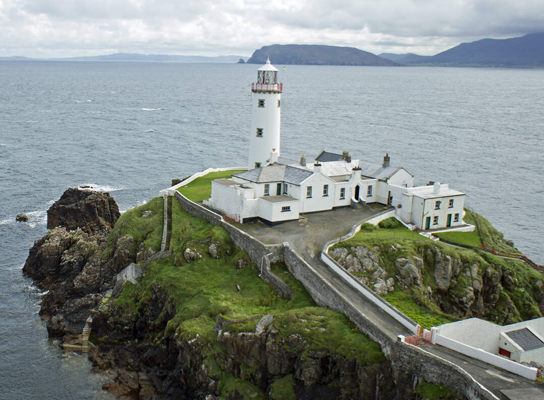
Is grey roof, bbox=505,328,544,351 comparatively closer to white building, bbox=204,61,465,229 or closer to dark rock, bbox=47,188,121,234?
white building, bbox=204,61,465,229

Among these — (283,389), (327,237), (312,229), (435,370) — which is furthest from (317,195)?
(435,370)

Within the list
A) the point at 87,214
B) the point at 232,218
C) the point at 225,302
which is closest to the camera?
the point at 225,302

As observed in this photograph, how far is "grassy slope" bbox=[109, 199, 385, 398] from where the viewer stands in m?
32.4

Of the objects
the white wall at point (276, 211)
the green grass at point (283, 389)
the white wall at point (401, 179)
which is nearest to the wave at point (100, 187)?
the white wall at point (276, 211)

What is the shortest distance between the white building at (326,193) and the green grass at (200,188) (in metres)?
2.91

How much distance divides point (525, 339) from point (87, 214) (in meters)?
46.8

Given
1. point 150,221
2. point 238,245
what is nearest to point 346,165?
point 238,245

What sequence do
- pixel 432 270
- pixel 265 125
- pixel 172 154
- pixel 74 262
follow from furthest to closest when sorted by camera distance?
pixel 172 154
pixel 265 125
pixel 74 262
pixel 432 270

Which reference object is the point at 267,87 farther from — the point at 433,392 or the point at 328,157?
the point at 433,392

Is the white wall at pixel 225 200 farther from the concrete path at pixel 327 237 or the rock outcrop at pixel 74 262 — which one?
the rock outcrop at pixel 74 262

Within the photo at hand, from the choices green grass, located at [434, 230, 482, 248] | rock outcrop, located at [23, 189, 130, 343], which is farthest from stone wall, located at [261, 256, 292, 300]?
green grass, located at [434, 230, 482, 248]

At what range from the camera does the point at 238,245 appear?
146 ft

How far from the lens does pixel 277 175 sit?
164 ft

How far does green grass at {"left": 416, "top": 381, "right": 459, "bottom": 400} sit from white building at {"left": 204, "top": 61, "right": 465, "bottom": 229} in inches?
854
